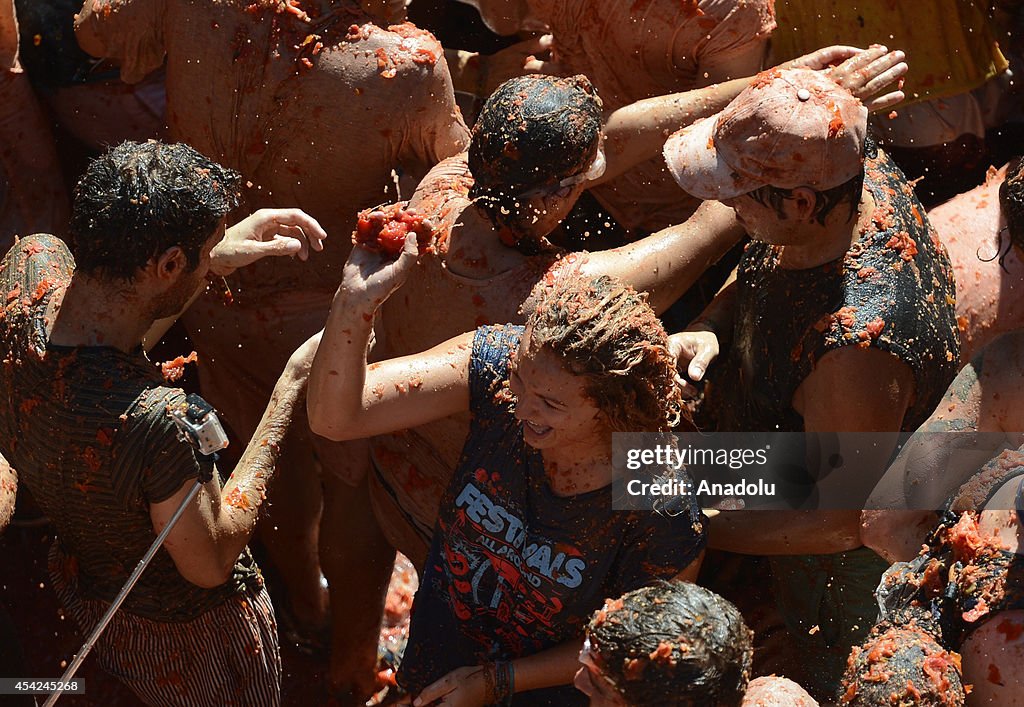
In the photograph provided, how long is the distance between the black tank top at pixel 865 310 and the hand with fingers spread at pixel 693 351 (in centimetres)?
12

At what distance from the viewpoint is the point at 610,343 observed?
2.54 m

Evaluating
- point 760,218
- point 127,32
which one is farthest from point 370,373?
point 127,32

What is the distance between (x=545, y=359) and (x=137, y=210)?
986 mm

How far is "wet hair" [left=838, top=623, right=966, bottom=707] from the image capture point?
2357 mm

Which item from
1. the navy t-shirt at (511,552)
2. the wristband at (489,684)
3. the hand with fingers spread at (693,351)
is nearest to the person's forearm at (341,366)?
the navy t-shirt at (511,552)

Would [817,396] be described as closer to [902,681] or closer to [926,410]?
[926,410]

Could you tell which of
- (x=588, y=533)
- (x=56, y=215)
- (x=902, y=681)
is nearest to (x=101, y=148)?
(x=56, y=215)

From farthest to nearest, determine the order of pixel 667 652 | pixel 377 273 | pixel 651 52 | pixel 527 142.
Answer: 1. pixel 651 52
2. pixel 527 142
3. pixel 377 273
4. pixel 667 652

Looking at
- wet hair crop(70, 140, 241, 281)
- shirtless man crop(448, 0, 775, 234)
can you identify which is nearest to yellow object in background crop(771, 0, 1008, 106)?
shirtless man crop(448, 0, 775, 234)

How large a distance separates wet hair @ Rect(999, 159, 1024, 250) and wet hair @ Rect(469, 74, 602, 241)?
3.46 feet

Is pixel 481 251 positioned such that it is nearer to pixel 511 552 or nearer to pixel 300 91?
pixel 511 552

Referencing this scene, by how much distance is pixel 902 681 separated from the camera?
237 centimetres

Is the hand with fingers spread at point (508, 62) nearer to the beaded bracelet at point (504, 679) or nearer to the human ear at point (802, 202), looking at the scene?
the human ear at point (802, 202)

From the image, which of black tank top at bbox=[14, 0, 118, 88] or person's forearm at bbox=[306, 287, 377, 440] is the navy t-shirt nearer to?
person's forearm at bbox=[306, 287, 377, 440]
